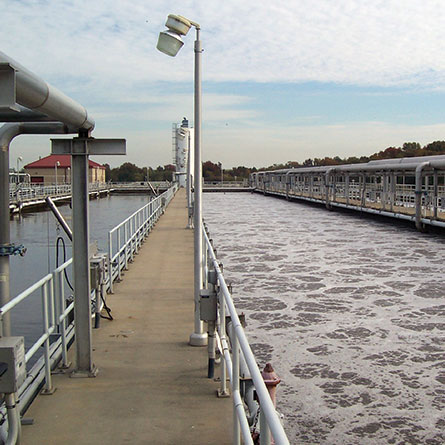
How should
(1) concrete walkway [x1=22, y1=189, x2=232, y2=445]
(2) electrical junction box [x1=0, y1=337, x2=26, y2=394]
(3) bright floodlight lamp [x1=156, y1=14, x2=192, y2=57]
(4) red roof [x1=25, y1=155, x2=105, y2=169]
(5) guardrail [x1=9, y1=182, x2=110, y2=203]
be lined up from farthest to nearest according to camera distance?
(4) red roof [x1=25, y1=155, x2=105, y2=169], (5) guardrail [x1=9, y1=182, x2=110, y2=203], (3) bright floodlight lamp [x1=156, y1=14, x2=192, y2=57], (1) concrete walkway [x1=22, y1=189, x2=232, y2=445], (2) electrical junction box [x1=0, y1=337, x2=26, y2=394]

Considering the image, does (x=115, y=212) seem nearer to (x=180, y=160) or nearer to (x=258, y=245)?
(x=180, y=160)

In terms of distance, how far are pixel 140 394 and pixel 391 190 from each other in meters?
22.5

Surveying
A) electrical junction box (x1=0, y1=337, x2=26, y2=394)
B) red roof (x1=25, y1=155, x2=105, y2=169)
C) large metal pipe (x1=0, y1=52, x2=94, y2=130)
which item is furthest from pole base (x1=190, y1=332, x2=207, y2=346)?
red roof (x1=25, y1=155, x2=105, y2=169)

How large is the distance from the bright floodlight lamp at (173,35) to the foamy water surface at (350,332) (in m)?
3.97

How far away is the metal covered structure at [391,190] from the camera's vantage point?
20469 mm

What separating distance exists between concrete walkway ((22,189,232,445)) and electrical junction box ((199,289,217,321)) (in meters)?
0.53

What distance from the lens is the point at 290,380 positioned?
22.8ft

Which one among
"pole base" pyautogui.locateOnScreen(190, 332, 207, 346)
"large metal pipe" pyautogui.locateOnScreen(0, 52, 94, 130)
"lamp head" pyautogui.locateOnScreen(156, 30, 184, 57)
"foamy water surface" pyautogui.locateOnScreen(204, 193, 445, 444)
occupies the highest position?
"lamp head" pyautogui.locateOnScreen(156, 30, 184, 57)

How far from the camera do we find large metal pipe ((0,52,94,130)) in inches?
108

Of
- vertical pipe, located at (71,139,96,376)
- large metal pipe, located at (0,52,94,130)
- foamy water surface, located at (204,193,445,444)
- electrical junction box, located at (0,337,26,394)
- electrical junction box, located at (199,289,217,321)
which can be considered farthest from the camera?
foamy water surface, located at (204,193,445,444)

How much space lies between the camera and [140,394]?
497 centimetres

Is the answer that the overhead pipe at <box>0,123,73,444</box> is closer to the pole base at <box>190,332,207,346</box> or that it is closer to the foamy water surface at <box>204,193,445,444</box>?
the pole base at <box>190,332,207,346</box>

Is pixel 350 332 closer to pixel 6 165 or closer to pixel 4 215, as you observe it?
pixel 4 215

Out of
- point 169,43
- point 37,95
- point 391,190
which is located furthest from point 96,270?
point 391,190
